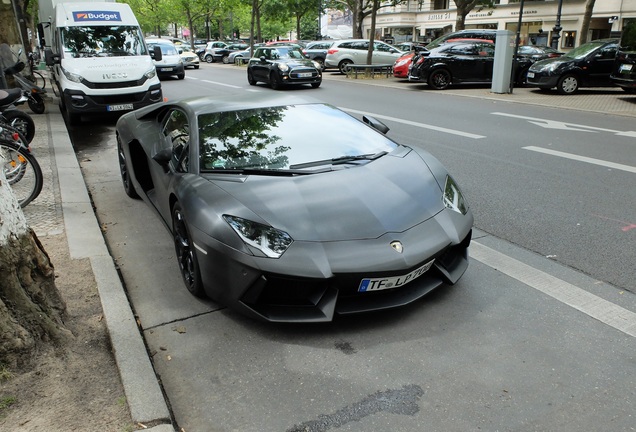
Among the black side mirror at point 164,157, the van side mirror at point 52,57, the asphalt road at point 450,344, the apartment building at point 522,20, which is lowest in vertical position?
the asphalt road at point 450,344

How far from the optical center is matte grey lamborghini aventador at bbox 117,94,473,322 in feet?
10.6

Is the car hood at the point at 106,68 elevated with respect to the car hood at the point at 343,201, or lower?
elevated

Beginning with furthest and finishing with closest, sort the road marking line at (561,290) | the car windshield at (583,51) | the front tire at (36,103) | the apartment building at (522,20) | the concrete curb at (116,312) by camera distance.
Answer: the apartment building at (522,20) < the car windshield at (583,51) < the front tire at (36,103) < the road marking line at (561,290) < the concrete curb at (116,312)

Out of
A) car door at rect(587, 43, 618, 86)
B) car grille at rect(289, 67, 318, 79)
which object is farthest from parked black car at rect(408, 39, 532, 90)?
car grille at rect(289, 67, 318, 79)

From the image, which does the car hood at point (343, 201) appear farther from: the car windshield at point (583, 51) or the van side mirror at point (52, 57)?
the car windshield at point (583, 51)

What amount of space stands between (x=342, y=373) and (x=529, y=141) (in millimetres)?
7420

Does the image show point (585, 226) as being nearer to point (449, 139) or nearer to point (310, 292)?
point (310, 292)

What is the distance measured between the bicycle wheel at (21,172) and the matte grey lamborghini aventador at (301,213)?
5.67 ft

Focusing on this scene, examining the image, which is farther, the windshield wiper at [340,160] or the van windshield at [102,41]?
the van windshield at [102,41]

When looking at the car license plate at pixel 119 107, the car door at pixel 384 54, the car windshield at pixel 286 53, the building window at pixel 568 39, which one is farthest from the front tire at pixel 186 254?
the building window at pixel 568 39

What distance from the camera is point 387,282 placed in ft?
10.8

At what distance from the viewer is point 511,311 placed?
3.64 meters

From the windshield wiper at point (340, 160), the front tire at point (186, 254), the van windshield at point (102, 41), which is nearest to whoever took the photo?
the front tire at point (186, 254)

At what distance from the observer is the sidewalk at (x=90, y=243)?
275 centimetres
